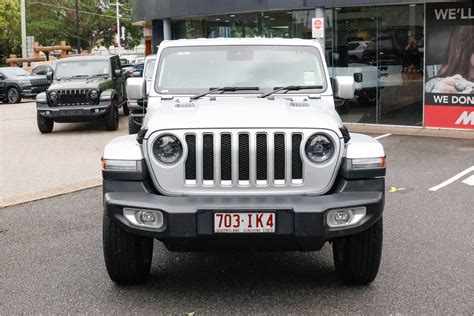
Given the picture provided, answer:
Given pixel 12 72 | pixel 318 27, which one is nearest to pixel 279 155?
pixel 318 27

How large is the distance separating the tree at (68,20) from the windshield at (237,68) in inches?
2719

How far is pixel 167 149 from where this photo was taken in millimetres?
4523

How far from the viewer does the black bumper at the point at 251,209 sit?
14.1 feet

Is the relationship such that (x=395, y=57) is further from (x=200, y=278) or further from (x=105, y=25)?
(x=105, y=25)

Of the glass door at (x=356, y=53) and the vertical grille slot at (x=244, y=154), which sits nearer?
the vertical grille slot at (x=244, y=154)

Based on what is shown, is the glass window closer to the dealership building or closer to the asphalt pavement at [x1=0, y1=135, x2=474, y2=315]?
the dealership building

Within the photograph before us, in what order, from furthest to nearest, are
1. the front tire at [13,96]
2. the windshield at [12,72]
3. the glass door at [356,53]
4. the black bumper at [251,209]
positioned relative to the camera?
the windshield at [12,72] → the front tire at [13,96] → the glass door at [356,53] → the black bumper at [251,209]

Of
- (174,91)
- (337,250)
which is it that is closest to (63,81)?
(174,91)

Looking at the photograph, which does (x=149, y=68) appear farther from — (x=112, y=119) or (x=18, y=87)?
(x=18, y=87)

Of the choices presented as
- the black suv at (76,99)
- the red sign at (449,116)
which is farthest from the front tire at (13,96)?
the red sign at (449,116)

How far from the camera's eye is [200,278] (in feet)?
17.3

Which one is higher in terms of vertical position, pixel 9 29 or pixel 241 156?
pixel 9 29

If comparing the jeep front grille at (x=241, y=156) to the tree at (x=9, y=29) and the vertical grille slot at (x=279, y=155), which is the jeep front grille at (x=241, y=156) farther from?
the tree at (x=9, y=29)

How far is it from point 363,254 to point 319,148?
0.86m
